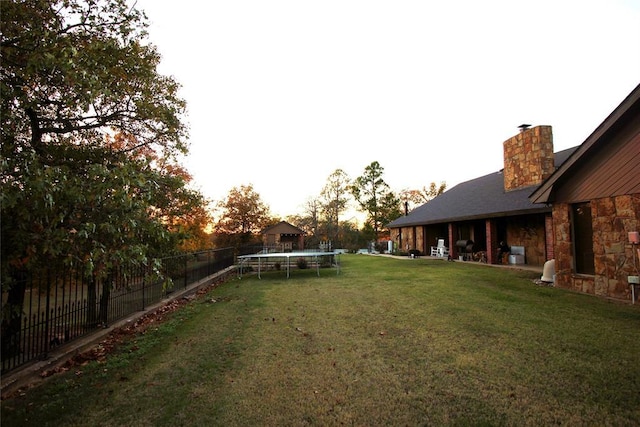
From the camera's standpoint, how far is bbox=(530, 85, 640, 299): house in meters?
7.11

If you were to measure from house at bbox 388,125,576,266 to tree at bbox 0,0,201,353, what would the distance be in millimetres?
12907

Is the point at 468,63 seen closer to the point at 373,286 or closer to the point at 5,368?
the point at 373,286

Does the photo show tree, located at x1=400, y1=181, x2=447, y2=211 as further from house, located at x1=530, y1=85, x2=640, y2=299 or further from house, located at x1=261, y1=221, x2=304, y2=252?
house, located at x1=530, y1=85, x2=640, y2=299

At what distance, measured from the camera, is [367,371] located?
3.67 m

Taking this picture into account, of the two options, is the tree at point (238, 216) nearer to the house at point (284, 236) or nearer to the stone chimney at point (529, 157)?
the house at point (284, 236)

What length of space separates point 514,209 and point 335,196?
26.9 metres

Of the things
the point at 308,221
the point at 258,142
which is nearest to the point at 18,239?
the point at 258,142

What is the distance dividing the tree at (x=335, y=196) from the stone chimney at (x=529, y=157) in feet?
77.7

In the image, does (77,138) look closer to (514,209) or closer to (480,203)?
(514,209)

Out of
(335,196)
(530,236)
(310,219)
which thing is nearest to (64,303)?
(530,236)

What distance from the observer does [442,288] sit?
9.00 m

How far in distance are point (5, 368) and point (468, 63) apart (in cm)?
1510

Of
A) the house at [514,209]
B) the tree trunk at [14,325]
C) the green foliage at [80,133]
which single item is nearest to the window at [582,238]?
the house at [514,209]

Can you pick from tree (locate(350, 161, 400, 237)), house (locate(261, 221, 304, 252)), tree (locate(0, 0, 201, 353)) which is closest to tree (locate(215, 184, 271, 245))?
house (locate(261, 221, 304, 252))
